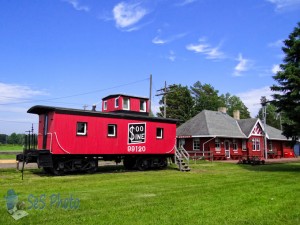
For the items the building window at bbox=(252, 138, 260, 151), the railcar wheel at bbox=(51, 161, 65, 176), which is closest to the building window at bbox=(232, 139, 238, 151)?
the building window at bbox=(252, 138, 260, 151)

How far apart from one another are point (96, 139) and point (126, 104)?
6457 millimetres

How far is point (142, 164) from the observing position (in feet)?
76.6

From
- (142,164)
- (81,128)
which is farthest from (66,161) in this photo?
(142,164)

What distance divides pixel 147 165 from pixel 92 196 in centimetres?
1285

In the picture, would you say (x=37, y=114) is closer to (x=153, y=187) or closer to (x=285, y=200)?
(x=153, y=187)

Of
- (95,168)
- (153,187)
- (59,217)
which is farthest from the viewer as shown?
(95,168)

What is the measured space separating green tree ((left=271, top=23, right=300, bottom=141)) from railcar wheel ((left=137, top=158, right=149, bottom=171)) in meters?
10.0

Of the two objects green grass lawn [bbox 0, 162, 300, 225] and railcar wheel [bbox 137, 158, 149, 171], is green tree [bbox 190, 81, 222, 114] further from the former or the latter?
green grass lawn [bbox 0, 162, 300, 225]

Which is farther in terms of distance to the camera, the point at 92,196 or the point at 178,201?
the point at 92,196

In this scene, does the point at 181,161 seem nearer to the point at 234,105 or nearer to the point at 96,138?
the point at 96,138

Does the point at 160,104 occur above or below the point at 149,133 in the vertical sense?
above

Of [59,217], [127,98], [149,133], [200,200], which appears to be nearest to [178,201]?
[200,200]

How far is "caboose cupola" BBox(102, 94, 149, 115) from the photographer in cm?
2614

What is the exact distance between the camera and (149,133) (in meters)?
23.4
